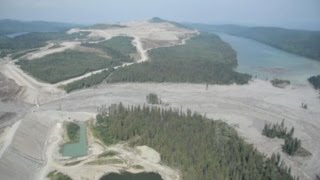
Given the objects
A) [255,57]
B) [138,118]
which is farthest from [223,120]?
[255,57]

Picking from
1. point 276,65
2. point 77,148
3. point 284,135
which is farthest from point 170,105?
point 276,65

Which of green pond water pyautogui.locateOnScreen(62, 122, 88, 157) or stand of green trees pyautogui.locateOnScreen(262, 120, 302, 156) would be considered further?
stand of green trees pyautogui.locateOnScreen(262, 120, 302, 156)

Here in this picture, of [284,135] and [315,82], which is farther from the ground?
[315,82]

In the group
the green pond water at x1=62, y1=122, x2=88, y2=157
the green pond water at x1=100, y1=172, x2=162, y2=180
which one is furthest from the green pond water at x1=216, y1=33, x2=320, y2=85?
the green pond water at x1=100, y1=172, x2=162, y2=180

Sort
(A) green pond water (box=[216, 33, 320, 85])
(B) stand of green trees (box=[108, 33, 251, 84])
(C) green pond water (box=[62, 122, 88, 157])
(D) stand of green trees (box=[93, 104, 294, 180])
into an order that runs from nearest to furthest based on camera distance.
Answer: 1. (D) stand of green trees (box=[93, 104, 294, 180])
2. (C) green pond water (box=[62, 122, 88, 157])
3. (B) stand of green trees (box=[108, 33, 251, 84])
4. (A) green pond water (box=[216, 33, 320, 85])

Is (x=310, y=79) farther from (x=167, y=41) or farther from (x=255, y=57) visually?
(x=167, y=41)

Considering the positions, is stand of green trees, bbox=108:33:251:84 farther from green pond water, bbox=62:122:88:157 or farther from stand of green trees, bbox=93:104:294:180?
green pond water, bbox=62:122:88:157

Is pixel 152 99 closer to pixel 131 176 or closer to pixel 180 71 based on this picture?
pixel 180 71
